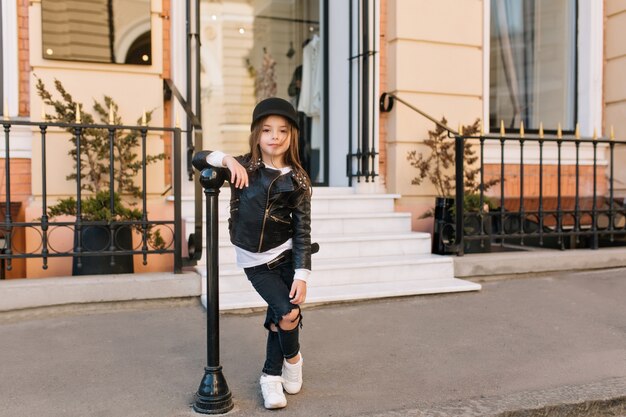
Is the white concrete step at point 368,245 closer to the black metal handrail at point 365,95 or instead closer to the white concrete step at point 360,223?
the white concrete step at point 360,223

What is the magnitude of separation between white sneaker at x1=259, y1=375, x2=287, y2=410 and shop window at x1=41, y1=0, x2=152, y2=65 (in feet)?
12.3

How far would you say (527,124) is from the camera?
26.9 feet

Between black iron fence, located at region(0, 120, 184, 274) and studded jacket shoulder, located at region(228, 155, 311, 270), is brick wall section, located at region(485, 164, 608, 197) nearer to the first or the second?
black iron fence, located at region(0, 120, 184, 274)

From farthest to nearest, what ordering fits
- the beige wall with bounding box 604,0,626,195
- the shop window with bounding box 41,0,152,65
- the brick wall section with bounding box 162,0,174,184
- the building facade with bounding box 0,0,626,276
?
the beige wall with bounding box 604,0,626,195 < the brick wall section with bounding box 162,0,174,184 < the building facade with bounding box 0,0,626,276 < the shop window with bounding box 41,0,152,65

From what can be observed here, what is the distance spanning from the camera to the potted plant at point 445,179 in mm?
6008

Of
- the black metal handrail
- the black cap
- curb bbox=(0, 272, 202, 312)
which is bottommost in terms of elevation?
curb bbox=(0, 272, 202, 312)

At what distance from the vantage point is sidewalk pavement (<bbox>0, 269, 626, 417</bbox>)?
9.64 ft

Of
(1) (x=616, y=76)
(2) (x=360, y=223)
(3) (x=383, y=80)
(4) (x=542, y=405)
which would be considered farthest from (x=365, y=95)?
(4) (x=542, y=405)

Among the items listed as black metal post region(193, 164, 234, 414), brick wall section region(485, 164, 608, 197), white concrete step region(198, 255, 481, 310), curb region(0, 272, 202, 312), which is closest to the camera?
black metal post region(193, 164, 234, 414)

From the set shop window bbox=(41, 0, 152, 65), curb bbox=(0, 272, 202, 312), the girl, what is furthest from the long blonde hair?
shop window bbox=(41, 0, 152, 65)

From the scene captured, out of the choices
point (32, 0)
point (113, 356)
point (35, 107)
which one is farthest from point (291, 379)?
point (32, 0)

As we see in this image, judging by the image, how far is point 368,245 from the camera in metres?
5.73

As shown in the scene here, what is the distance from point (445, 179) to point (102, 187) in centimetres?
366

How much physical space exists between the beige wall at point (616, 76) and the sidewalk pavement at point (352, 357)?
339cm
